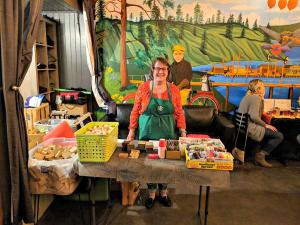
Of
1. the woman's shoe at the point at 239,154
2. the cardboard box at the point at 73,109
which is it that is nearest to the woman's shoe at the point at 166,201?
the woman's shoe at the point at 239,154

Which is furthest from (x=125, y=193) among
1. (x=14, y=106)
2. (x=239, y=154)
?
(x=239, y=154)

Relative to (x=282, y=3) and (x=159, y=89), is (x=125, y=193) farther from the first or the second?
(x=282, y=3)

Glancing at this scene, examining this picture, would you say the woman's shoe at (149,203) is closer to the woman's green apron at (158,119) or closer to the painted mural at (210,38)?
the woman's green apron at (158,119)

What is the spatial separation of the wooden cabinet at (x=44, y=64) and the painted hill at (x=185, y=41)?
849 millimetres

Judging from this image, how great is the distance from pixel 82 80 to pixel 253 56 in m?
2.92

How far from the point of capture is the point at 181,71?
4.15 meters

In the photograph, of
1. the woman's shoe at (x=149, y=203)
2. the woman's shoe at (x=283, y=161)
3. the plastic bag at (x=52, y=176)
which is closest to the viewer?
the plastic bag at (x=52, y=176)

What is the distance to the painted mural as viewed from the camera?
393 centimetres

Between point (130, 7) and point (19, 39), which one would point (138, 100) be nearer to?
point (19, 39)

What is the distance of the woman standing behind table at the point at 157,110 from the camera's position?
2.17 metres

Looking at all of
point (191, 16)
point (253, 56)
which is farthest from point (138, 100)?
point (253, 56)

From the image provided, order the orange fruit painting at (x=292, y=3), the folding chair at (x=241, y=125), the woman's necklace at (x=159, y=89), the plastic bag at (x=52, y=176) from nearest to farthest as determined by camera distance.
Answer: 1. the plastic bag at (x=52, y=176)
2. the woman's necklace at (x=159, y=89)
3. the folding chair at (x=241, y=125)
4. the orange fruit painting at (x=292, y=3)

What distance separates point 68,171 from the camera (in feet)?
5.86

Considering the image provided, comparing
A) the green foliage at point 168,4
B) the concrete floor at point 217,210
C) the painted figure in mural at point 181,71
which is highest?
the green foliage at point 168,4
